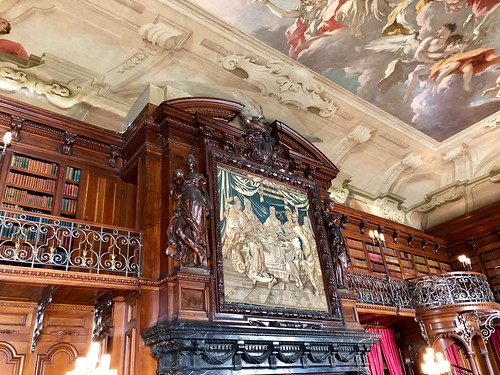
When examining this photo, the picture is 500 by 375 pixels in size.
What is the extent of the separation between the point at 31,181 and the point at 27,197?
0.22 meters

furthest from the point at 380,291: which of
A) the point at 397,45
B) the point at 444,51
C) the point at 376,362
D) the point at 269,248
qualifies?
the point at 444,51

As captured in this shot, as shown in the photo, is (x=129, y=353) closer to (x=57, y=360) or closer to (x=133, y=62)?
(x=57, y=360)

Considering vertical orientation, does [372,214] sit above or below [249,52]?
below

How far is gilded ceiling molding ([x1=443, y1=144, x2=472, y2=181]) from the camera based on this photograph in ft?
32.5

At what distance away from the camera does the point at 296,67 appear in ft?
23.0

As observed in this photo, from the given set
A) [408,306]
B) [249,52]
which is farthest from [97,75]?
[408,306]

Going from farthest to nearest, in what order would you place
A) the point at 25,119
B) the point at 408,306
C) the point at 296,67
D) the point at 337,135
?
the point at 337,135 < the point at 408,306 < the point at 296,67 < the point at 25,119

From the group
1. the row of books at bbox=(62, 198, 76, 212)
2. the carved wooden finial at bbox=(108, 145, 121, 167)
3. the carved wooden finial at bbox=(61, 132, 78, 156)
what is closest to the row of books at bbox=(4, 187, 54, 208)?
the row of books at bbox=(62, 198, 76, 212)

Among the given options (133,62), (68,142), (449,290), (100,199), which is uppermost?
(133,62)

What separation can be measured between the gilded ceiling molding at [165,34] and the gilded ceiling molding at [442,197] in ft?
27.2

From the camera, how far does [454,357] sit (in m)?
8.55

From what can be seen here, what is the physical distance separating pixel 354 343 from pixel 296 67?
4.47m

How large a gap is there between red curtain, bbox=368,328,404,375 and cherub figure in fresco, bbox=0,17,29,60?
773cm

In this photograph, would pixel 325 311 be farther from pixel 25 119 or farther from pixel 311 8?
pixel 25 119
